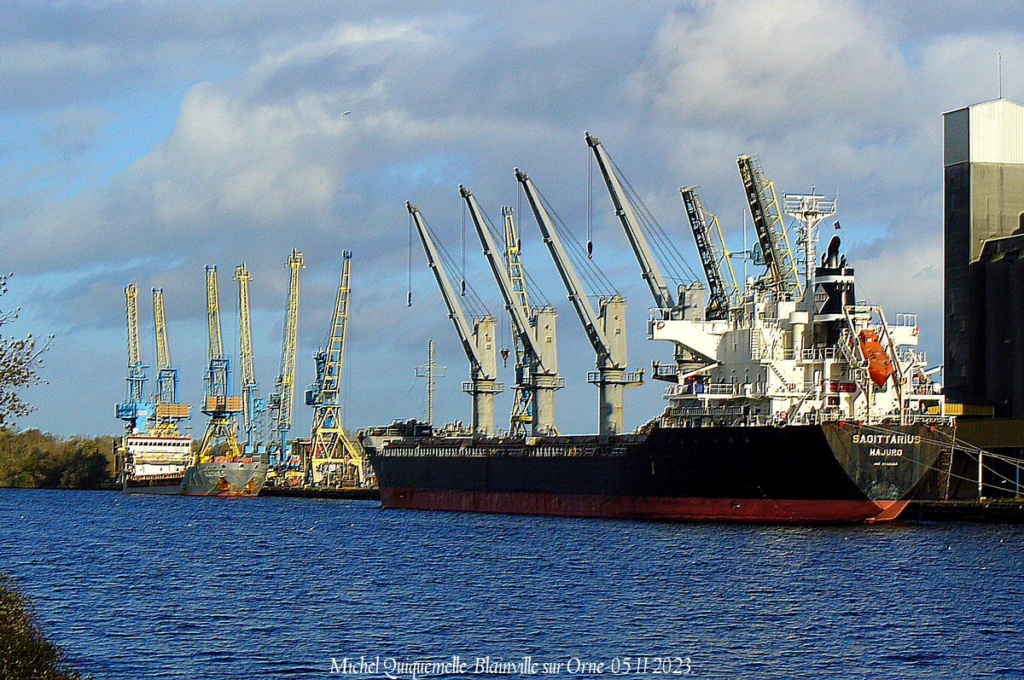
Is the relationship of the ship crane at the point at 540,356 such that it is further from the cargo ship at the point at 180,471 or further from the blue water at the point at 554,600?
the cargo ship at the point at 180,471

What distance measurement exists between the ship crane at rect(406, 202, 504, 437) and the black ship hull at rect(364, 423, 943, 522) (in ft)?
42.1

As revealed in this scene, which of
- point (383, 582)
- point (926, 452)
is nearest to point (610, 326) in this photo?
point (926, 452)

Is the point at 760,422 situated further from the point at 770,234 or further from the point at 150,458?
the point at 150,458

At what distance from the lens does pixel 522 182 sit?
7044 cm

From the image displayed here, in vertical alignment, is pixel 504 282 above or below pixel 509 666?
above

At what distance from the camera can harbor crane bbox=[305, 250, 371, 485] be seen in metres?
99.7

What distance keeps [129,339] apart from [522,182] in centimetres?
6945

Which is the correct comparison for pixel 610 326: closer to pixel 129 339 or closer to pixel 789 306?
pixel 789 306

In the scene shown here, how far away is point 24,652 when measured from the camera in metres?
20.0

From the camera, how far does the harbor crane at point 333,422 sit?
99.7 meters

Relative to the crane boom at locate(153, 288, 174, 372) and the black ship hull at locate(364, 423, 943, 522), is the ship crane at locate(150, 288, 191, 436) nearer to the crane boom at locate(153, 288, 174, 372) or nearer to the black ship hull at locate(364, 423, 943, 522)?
the crane boom at locate(153, 288, 174, 372)

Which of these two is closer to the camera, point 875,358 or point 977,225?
point 875,358

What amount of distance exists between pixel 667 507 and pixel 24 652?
32297mm

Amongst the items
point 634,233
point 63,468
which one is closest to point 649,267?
point 634,233
